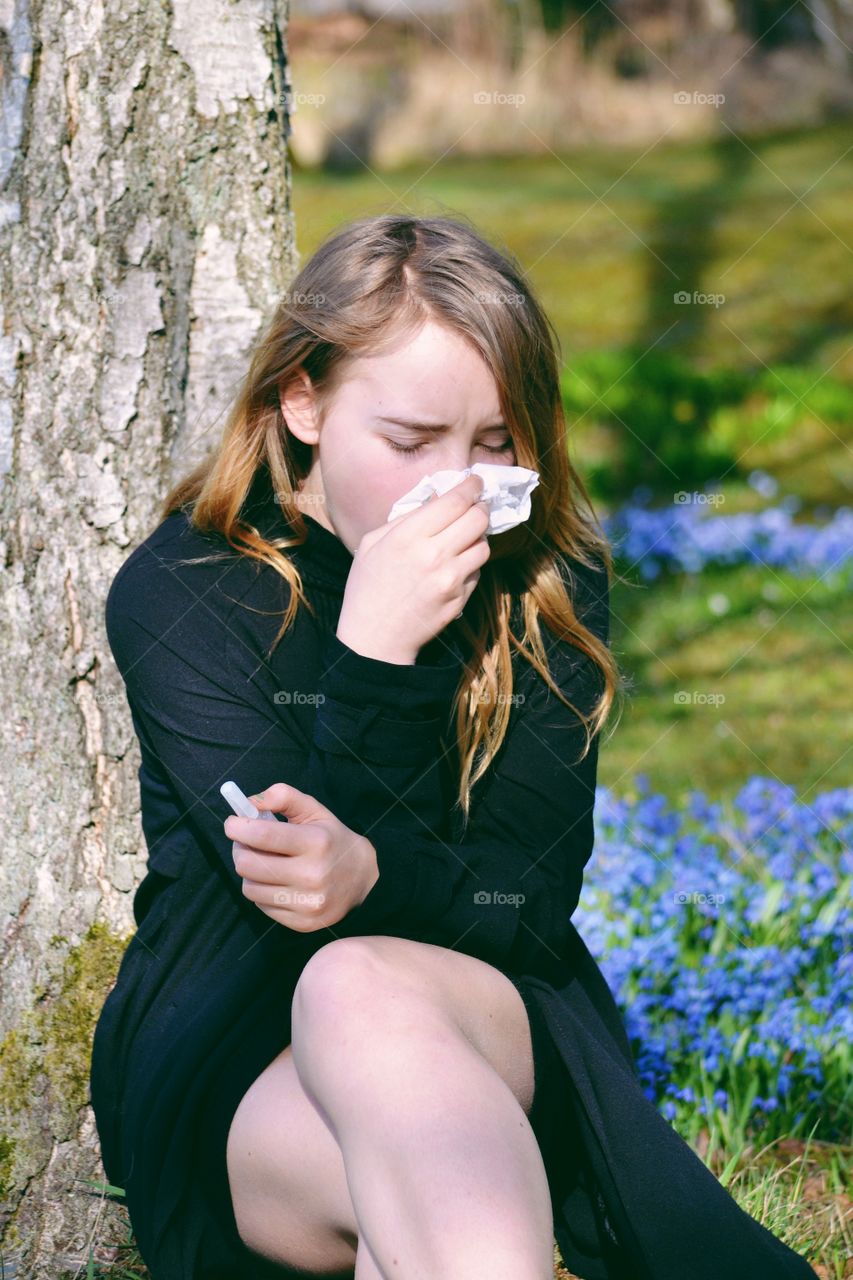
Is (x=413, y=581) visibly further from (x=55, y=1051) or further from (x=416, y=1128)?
(x=55, y=1051)

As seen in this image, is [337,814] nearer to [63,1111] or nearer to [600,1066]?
[600,1066]

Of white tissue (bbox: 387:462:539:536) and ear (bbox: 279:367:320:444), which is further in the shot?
ear (bbox: 279:367:320:444)

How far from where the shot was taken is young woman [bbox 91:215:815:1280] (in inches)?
60.5

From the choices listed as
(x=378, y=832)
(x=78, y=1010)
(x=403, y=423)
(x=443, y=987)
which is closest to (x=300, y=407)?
(x=403, y=423)

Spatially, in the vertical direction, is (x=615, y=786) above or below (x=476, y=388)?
below

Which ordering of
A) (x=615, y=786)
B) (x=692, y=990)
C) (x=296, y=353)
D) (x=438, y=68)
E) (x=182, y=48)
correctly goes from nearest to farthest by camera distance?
(x=296, y=353) < (x=182, y=48) < (x=692, y=990) < (x=615, y=786) < (x=438, y=68)

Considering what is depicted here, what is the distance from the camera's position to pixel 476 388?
1868 mm

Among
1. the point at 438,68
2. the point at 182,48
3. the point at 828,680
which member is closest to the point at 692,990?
the point at 182,48

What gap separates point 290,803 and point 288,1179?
1.42 ft

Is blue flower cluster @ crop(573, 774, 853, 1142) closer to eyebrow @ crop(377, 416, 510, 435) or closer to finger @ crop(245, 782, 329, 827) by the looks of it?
finger @ crop(245, 782, 329, 827)

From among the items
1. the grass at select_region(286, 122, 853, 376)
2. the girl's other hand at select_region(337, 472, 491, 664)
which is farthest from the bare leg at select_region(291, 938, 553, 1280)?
the grass at select_region(286, 122, 853, 376)

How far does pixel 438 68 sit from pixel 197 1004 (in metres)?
12.1

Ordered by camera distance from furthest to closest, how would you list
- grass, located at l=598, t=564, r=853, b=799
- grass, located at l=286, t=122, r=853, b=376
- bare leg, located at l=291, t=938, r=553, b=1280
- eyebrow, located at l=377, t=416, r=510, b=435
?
grass, located at l=286, t=122, r=853, b=376 < grass, located at l=598, t=564, r=853, b=799 < eyebrow, located at l=377, t=416, r=510, b=435 < bare leg, located at l=291, t=938, r=553, b=1280

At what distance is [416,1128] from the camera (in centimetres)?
140
